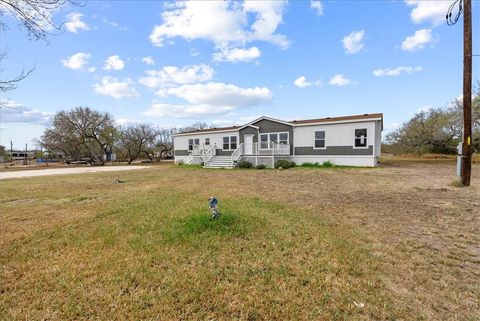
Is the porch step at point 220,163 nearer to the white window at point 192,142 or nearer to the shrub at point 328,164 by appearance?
the white window at point 192,142

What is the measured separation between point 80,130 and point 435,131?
43.3m

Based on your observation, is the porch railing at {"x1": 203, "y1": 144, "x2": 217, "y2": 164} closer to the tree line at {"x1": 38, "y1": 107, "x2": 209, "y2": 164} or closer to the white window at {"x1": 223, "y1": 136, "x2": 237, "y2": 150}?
the white window at {"x1": 223, "y1": 136, "x2": 237, "y2": 150}

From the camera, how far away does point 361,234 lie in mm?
4223

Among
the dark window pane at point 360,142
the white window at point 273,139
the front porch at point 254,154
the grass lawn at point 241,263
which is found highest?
the white window at point 273,139

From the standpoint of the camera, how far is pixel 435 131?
2775 centimetres

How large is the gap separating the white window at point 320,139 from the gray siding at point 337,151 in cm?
38

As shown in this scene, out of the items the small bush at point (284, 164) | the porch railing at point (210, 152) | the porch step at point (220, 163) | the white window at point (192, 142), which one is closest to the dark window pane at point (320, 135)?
the small bush at point (284, 164)

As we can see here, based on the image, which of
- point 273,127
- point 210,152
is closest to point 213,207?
point 273,127

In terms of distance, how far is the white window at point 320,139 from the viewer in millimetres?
18359

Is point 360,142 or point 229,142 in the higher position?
point 229,142

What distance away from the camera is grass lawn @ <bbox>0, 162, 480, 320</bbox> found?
2318mm

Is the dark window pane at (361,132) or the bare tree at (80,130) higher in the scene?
the bare tree at (80,130)

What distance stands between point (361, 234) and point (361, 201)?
285 cm

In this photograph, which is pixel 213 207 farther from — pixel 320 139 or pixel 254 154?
pixel 320 139
